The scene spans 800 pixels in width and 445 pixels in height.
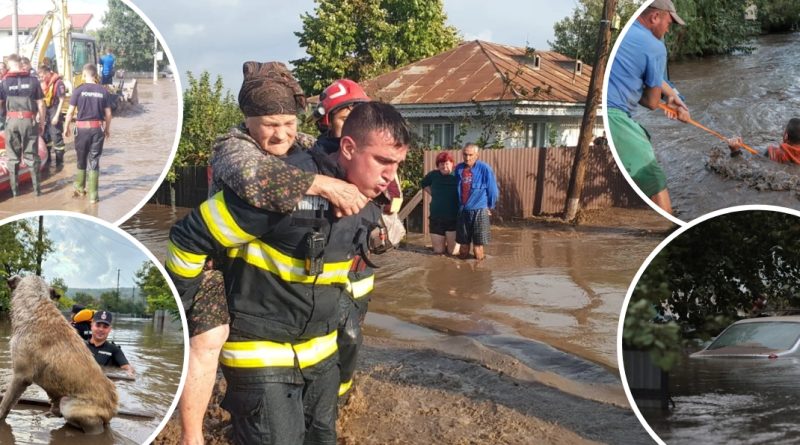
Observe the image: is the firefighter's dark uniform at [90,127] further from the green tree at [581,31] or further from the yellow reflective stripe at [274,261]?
the green tree at [581,31]

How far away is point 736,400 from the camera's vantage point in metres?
2.61

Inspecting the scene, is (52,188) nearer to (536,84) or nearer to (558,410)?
(558,410)

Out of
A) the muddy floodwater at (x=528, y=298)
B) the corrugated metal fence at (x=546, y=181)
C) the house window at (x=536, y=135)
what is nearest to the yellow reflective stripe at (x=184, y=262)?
the muddy floodwater at (x=528, y=298)

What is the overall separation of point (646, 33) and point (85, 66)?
10.1 ft

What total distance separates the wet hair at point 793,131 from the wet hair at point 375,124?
2.46m

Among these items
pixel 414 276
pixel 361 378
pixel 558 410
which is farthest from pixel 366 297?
pixel 414 276

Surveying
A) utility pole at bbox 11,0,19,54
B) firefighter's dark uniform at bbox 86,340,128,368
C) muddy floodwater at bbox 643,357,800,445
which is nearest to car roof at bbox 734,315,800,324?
muddy floodwater at bbox 643,357,800,445

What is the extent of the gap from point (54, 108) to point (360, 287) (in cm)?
212

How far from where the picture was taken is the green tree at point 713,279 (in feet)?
8.59

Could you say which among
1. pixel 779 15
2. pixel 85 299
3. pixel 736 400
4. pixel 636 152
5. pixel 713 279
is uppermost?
pixel 779 15

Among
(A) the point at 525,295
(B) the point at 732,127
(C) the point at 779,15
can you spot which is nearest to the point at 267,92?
(C) the point at 779,15

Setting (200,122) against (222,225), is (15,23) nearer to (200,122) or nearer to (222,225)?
(222,225)

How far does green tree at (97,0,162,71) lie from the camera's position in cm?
487

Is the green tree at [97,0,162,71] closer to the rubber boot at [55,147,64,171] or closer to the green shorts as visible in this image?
the rubber boot at [55,147,64,171]
